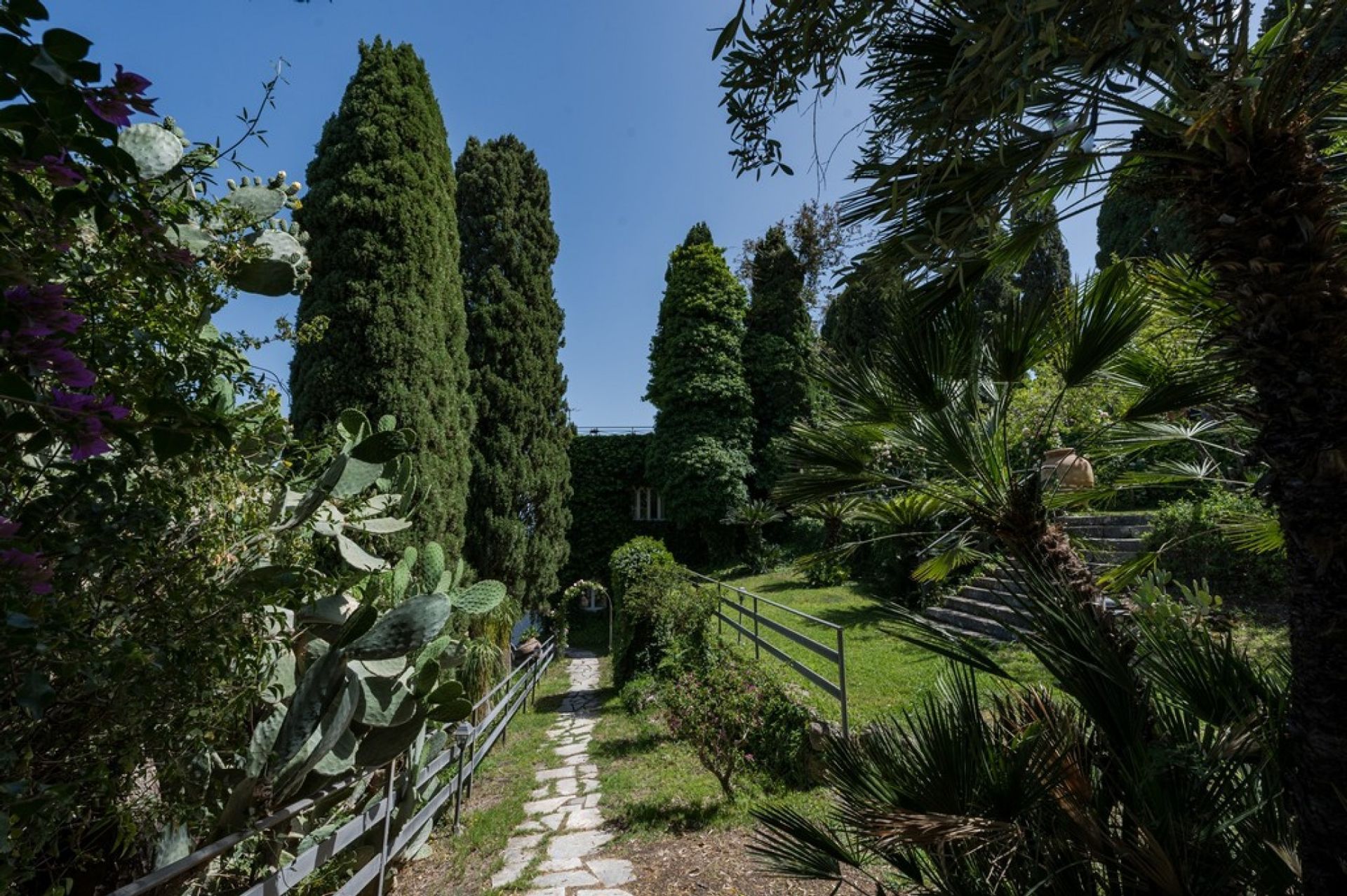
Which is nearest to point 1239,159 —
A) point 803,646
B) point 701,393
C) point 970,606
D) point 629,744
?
point 803,646

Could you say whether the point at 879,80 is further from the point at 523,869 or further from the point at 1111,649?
the point at 523,869

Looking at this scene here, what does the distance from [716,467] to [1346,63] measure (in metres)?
15.7

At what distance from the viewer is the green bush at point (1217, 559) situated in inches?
266

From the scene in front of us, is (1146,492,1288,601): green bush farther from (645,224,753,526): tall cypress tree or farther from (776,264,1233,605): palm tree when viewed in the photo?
(645,224,753,526): tall cypress tree

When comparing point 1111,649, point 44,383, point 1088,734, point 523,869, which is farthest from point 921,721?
point 523,869

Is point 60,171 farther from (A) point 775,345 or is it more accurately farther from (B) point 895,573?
(A) point 775,345

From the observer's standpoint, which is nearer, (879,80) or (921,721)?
(921,721)

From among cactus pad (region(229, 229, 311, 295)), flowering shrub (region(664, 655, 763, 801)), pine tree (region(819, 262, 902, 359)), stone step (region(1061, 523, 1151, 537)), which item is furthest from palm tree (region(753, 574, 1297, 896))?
stone step (region(1061, 523, 1151, 537))

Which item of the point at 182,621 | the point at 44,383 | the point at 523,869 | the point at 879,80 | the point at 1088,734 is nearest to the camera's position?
the point at 44,383

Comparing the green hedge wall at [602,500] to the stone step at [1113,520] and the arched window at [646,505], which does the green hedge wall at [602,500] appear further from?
the stone step at [1113,520]

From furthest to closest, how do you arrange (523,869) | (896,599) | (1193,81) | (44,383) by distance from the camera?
(896,599), (523,869), (1193,81), (44,383)

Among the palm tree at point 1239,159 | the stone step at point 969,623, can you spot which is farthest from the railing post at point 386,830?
the stone step at point 969,623

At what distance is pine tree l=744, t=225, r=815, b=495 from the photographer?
18344mm

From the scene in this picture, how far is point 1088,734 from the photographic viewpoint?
7.15 ft
